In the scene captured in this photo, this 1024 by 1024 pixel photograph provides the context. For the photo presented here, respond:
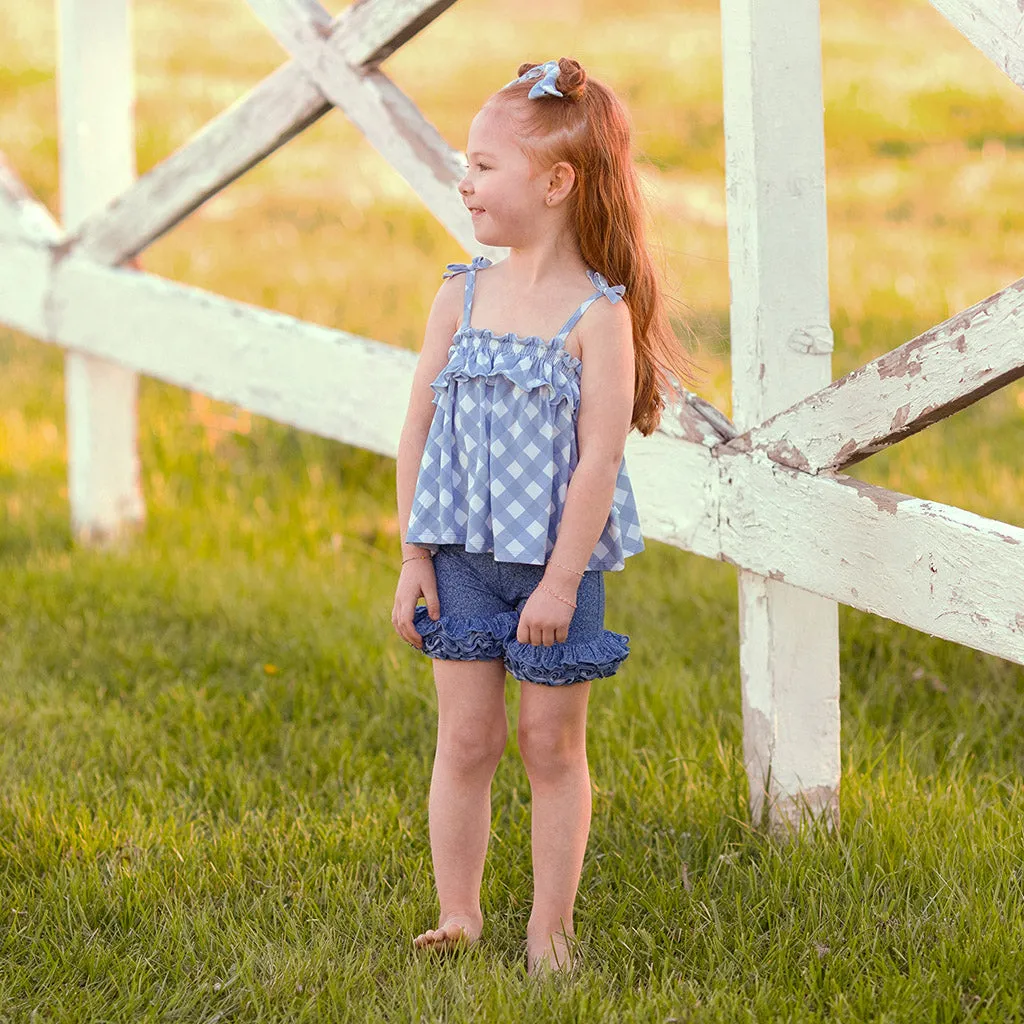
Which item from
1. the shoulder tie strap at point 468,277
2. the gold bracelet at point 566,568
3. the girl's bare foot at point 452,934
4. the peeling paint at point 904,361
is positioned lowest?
the girl's bare foot at point 452,934

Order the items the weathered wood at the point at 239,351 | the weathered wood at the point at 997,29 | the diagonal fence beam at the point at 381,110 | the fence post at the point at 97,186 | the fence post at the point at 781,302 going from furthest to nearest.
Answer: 1. the fence post at the point at 97,186
2. the weathered wood at the point at 239,351
3. the diagonal fence beam at the point at 381,110
4. the fence post at the point at 781,302
5. the weathered wood at the point at 997,29

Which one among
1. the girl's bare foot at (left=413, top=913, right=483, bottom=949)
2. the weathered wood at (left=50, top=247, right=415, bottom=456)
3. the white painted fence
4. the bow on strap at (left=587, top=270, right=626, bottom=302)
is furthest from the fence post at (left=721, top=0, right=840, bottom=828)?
the weathered wood at (left=50, top=247, right=415, bottom=456)

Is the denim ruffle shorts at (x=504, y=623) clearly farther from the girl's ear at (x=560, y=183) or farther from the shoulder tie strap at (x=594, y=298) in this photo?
the girl's ear at (x=560, y=183)

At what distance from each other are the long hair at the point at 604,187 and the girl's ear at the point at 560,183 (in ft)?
0.04

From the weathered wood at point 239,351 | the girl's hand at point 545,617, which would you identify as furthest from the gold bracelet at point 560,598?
the weathered wood at point 239,351

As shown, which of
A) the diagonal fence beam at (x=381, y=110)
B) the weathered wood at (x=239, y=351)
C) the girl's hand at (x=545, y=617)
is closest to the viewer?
the girl's hand at (x=545, y=617)

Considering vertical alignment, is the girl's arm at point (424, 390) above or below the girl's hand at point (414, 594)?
above

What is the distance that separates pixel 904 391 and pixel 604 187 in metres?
0.56

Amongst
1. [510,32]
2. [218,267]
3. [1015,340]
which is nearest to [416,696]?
[1015,340]

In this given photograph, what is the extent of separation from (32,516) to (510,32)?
1156 centimetres

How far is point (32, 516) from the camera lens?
454 centimetres

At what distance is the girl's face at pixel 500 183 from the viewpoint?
2127 mm

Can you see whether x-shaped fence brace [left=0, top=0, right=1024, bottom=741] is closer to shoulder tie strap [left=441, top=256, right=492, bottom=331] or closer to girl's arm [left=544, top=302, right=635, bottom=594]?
girl's arm [left=544, top=302, right=635, bottom=594]

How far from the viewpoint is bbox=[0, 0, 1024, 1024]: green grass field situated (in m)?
2.19
